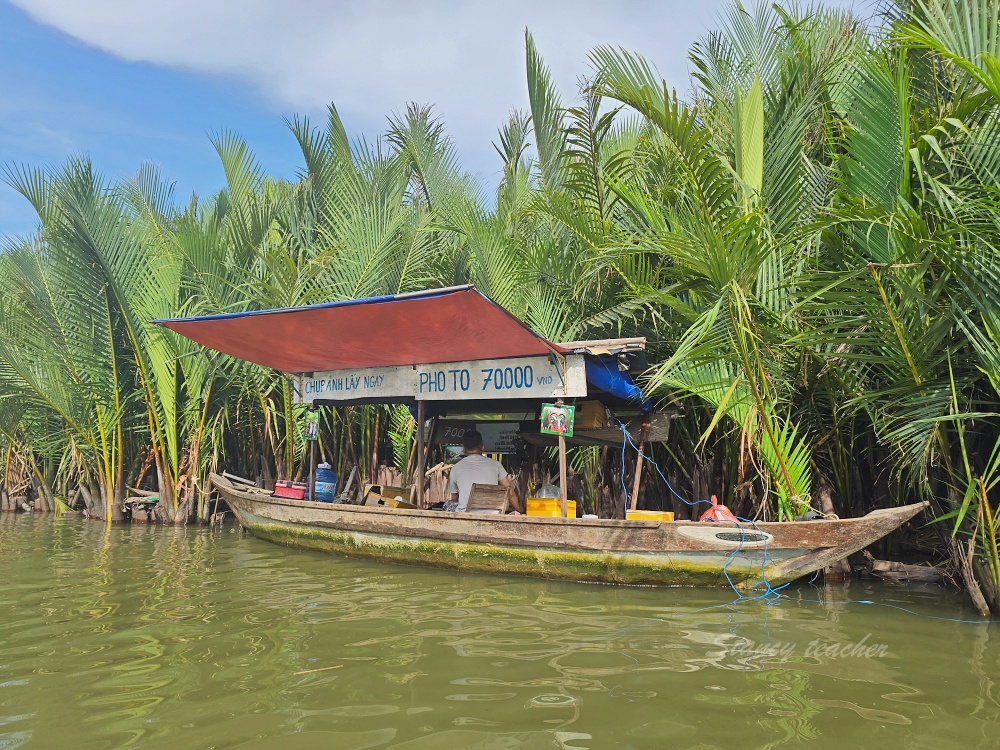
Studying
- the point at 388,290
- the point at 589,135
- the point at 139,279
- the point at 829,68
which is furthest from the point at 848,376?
the point at 139,279

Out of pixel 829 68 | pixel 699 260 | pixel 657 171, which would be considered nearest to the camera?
pixel 699 260

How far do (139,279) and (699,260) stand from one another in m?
8.50

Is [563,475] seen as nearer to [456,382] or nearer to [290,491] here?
[456,382]

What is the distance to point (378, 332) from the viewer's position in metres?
6.82

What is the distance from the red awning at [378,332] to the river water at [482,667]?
2.12 m

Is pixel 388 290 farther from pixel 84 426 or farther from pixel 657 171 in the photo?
pixel 84 426

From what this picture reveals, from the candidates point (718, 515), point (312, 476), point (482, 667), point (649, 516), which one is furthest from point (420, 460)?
point (482, 667)

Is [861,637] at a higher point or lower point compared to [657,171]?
lower

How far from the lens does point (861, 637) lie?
439cm

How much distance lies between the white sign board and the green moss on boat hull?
142 centimetres

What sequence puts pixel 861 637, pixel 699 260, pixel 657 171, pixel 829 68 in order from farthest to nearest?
pixel 657 171 < pixel 829 68 < pixel 699 260 < pixel 861 637

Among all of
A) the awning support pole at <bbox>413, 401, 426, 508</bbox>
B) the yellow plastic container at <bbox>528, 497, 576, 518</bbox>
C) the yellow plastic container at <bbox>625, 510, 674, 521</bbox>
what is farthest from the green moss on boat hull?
the awning support pole at <bbox>413, 401, 426, 508</bbox>

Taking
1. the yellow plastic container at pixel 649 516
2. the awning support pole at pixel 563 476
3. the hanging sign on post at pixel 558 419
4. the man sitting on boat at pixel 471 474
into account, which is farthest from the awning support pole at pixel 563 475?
the man sitting on boat at pixel 471 474

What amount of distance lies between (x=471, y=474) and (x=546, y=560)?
1.66 metres
